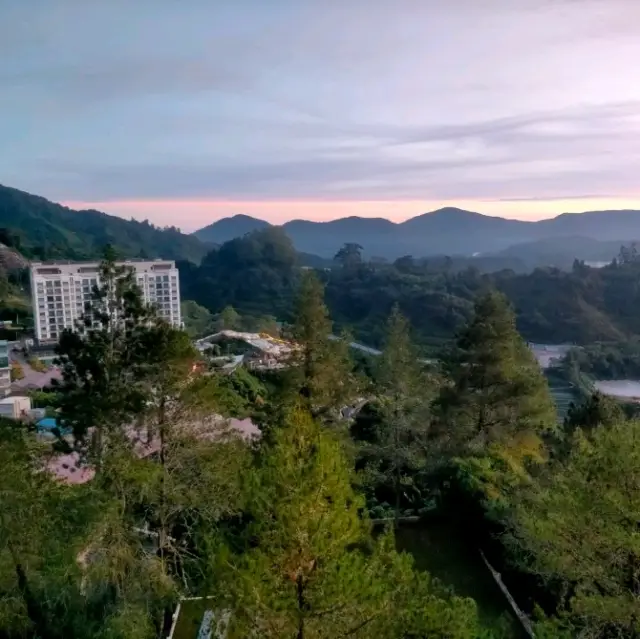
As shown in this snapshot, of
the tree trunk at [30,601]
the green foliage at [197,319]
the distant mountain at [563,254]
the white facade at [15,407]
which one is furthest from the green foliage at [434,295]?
the distant mountain at [563,254]

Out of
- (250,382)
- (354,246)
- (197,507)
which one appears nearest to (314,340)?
(197,507)

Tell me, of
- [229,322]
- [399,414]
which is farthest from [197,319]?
[399,414]

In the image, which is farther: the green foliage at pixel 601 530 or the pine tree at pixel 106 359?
the pine tree at pixel 106 359

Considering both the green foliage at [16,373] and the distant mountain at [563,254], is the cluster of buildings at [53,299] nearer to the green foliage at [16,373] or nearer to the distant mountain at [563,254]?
the green foliage at [16,373]

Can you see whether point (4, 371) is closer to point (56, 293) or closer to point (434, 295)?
point (56, 293)

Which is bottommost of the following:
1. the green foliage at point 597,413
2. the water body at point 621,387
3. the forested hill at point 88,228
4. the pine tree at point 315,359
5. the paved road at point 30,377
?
the water body at point 621,387

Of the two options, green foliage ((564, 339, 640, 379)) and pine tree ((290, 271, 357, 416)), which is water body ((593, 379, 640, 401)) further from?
pine tree ((290, 271, 357, 416))
